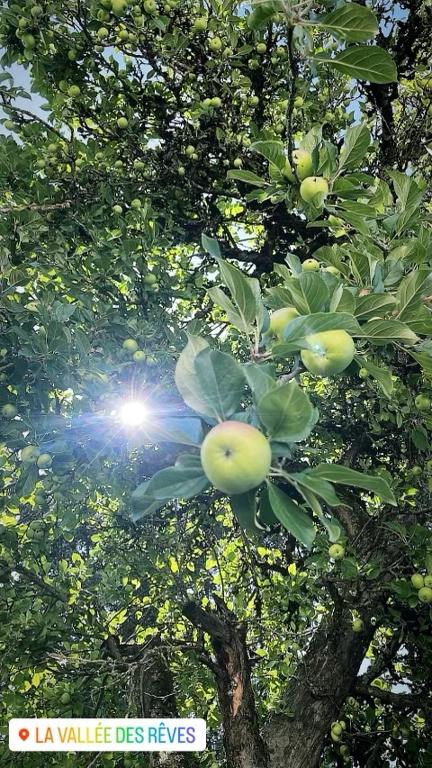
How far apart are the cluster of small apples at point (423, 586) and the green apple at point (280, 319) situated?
2.44 metres

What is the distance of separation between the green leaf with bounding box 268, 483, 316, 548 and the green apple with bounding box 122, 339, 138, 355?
2.08m

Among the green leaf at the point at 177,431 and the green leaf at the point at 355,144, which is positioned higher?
the green leaf at the point at 355,144

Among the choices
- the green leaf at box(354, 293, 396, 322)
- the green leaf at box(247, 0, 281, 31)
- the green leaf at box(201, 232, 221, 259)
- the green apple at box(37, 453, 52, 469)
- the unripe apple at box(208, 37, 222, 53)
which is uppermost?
the unripe apple at box(208, 37, 222, 53)

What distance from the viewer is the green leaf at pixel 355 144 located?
5.84 ft

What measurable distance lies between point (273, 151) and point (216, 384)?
3.80 feet

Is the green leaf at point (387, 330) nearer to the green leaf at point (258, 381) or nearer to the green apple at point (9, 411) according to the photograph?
the green leaf at point (258, 381)

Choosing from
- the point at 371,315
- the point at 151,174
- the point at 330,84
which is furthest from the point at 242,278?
the point at 330,84

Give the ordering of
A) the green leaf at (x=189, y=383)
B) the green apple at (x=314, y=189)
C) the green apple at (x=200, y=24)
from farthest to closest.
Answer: the green apple at (x=200, y=24) < the green apple at (x=314, y=189) < the green leaf at (x=189, y=383)

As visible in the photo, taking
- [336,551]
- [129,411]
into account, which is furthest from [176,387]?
[336,551]

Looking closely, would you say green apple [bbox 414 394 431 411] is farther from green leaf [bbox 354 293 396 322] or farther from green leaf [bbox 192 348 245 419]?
green leaf [bbox 192 348 245 419]

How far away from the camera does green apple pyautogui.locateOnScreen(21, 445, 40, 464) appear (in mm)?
2465

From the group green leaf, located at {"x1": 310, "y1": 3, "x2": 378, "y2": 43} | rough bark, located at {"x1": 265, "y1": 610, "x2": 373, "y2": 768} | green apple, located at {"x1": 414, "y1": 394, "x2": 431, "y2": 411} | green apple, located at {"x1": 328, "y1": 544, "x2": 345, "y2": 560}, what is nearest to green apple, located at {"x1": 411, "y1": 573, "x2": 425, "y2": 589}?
green apple, located at {"x1": 328, "y1": 544, "x2": 345, "y2": 560}

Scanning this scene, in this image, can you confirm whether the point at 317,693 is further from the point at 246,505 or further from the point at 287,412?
the point at 287,412

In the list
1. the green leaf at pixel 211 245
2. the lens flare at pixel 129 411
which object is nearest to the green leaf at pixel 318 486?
the green leaf at pixel 211 245
